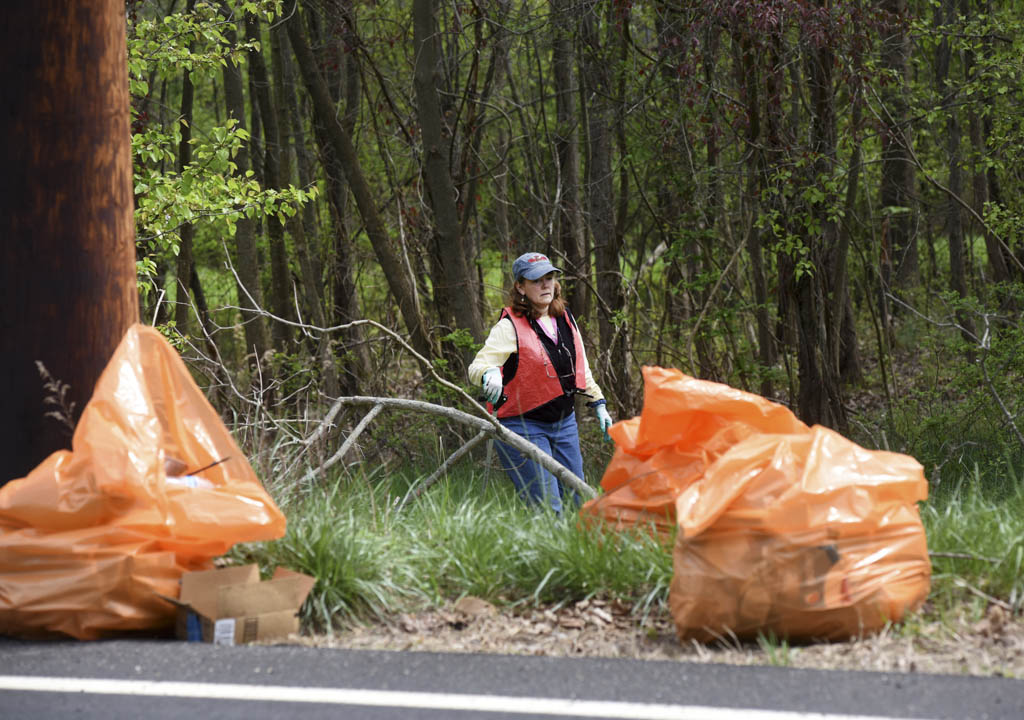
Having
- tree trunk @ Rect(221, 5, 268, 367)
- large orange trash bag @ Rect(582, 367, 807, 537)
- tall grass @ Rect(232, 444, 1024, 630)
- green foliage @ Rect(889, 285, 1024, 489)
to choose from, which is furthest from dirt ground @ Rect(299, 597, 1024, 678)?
tree trunk @ Rect(221, 5, 268, 367)

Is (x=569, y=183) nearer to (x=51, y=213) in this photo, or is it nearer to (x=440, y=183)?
(x=440, y=183)

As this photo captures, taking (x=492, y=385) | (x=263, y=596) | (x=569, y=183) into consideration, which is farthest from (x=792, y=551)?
(x=569, y=183)

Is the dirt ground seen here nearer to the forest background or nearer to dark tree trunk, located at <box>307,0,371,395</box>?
the forest background

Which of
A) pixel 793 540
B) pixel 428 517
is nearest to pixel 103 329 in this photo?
pixel 428 517

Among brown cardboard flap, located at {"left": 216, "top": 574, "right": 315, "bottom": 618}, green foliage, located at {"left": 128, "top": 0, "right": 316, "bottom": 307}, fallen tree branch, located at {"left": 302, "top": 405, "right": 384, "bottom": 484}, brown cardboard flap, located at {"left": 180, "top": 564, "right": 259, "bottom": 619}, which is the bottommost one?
brown cardboard flap, located at {"left": 216, "top": 574, "right": 315, "bottom": 618}

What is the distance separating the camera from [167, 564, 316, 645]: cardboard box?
387 cm

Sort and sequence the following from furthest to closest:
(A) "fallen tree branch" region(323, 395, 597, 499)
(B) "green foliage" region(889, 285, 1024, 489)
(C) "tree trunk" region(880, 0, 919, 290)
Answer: (C) "tree trunk" region(880, 0, 919, 290) < (B) "green foliage" region(889, 285, 1024, 489) < (A) "fallen tree branch" region(323, 395, 597, 499)

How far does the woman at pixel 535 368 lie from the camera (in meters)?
6.16

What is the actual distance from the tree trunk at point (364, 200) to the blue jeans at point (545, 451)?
4434mm

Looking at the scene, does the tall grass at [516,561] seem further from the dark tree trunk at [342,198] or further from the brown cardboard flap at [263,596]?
the dark tree trunk at [342,198]

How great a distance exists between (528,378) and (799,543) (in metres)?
2.83

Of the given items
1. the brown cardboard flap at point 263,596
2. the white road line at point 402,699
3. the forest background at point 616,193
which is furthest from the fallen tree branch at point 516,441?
the white road line at point 402,699

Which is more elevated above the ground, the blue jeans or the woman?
the woman

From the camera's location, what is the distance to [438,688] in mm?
3412
